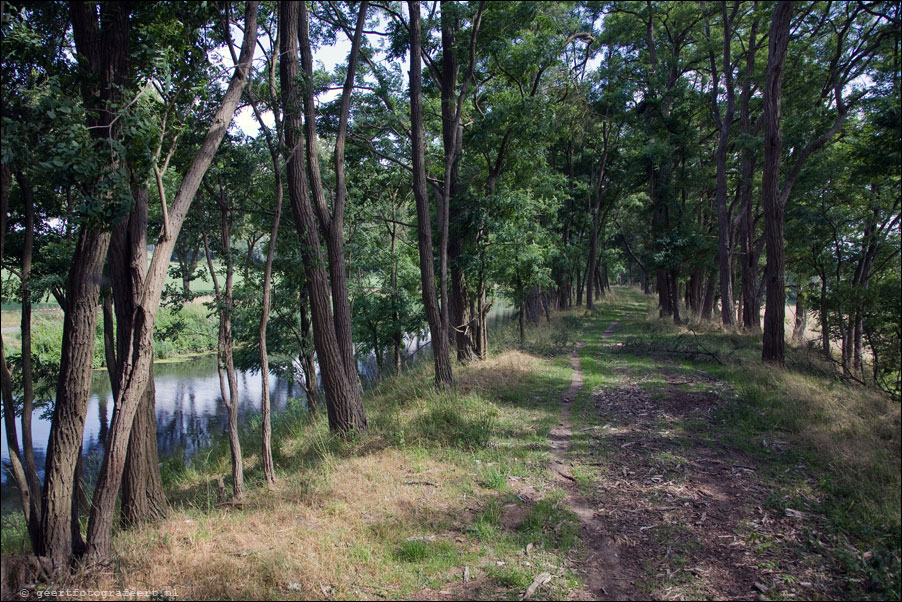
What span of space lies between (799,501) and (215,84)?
797cm

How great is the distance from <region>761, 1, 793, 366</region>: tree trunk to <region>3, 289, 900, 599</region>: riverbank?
1.83 m

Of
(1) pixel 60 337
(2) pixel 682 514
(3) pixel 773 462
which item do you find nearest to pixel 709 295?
(3) pixel 773 462

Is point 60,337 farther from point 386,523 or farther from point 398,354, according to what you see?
point 386,523

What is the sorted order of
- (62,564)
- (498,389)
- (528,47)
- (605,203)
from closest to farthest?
(62,564), (498,389), (528,47), (605,203)

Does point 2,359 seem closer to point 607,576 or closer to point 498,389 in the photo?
point 607,576

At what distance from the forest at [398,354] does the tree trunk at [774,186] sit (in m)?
0.06

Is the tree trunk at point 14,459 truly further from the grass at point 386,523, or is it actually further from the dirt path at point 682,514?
the dirt path at point 682,514

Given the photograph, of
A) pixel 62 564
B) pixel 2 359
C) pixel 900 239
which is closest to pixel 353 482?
pixel 62 564

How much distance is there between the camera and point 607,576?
13.2ft

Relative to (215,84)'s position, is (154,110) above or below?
below

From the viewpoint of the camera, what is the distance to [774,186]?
11.1 m

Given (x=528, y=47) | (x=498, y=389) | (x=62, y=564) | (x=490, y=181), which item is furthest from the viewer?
(x=490, y=181)

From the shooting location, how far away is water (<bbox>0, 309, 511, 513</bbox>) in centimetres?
1366

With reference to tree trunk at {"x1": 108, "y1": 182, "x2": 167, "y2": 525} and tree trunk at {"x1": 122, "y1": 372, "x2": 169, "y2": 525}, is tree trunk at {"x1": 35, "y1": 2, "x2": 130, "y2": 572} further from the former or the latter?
tree trunk at {"x1": 122, "y1": 372, "x2": 169, "y2": 525}
